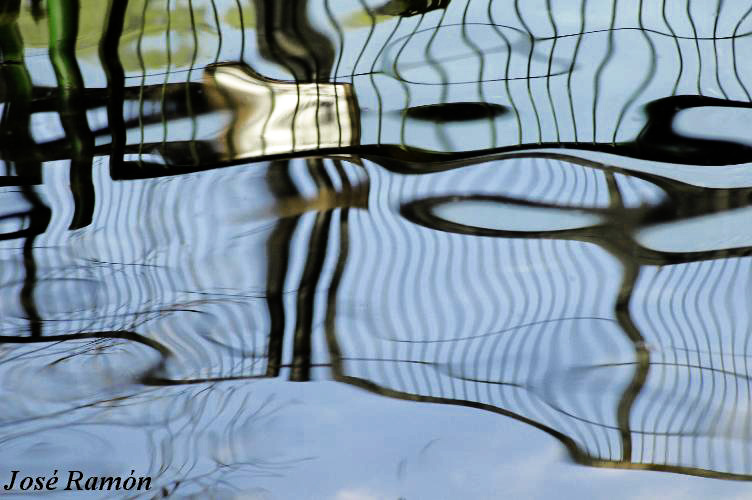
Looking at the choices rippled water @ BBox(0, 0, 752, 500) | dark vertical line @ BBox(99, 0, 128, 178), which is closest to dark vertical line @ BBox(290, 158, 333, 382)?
rippled water @ BBox(0, 0, 752, 500)

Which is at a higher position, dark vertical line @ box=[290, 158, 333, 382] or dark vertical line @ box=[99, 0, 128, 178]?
dark vertical line @ box=[99, 0, 128, 178]

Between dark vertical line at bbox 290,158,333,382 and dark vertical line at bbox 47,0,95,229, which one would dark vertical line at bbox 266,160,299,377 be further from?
dark vertical line at bbox 47,0,95,229

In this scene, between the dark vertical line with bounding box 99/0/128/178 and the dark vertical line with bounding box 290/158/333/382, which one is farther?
the dark vertical line with bounding box 99/0/128/178

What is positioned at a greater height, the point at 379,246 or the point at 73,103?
the point at 73,103

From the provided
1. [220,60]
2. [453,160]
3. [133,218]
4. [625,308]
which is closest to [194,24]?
[220,60]

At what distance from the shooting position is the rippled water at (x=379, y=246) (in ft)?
2.30

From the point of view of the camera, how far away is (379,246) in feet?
2.95

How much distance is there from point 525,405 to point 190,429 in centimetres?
29

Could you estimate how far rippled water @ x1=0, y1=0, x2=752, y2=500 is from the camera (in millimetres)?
702

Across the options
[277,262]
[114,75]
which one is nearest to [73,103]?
[114,75]

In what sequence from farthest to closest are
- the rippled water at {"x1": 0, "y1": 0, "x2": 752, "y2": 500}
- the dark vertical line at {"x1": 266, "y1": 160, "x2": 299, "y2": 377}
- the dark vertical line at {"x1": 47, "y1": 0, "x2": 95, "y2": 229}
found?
the dark vertical line at {"x1": 47, "y1": 0, "x2": 95, "y2": 229}
the dark vertical line at {"x1": 266, "y1": 160, "x2": 299, "y2": 377}
the rippled water at {"x1": 0, "y1": 0, "x2": 752, "y2": 500}

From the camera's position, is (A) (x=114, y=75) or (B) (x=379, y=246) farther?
(A) (x=114, y=75)

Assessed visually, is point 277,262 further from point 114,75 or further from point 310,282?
point 114,75

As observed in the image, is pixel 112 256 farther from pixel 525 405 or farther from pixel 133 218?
pixel 525 405
